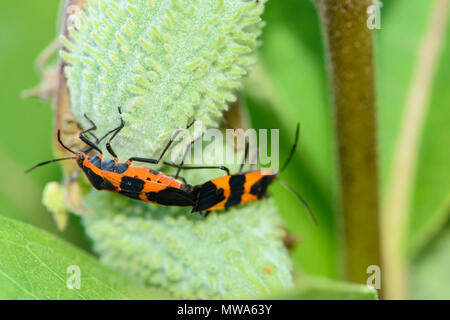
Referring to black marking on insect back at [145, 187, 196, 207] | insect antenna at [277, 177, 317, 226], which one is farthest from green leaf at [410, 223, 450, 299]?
black marking on insect back at [145, 187, 196, 207]

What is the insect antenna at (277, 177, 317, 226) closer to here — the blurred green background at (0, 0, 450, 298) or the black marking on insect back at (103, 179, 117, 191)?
the blurred green background at (0, 0, 450, 298)

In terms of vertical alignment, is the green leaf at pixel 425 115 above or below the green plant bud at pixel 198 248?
above

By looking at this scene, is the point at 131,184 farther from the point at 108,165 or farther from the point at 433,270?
the point at 433,270

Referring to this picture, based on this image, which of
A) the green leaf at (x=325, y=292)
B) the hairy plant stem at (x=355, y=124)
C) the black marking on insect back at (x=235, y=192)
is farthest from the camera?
the black marking on insect back at (x=235, y=192)

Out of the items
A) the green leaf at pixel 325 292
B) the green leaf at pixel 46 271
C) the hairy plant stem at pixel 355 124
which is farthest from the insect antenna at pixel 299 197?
the green leaf at pixel 325 292

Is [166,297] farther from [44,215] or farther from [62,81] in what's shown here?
[44,215]

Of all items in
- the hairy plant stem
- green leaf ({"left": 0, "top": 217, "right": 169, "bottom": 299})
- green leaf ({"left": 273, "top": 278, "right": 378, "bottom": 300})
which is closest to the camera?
green leaf ({"left": 273, "top": 278, "right": 378, "bottom": 300})

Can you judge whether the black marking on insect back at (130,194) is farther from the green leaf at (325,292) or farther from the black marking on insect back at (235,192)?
the green leaf at (325,292)
